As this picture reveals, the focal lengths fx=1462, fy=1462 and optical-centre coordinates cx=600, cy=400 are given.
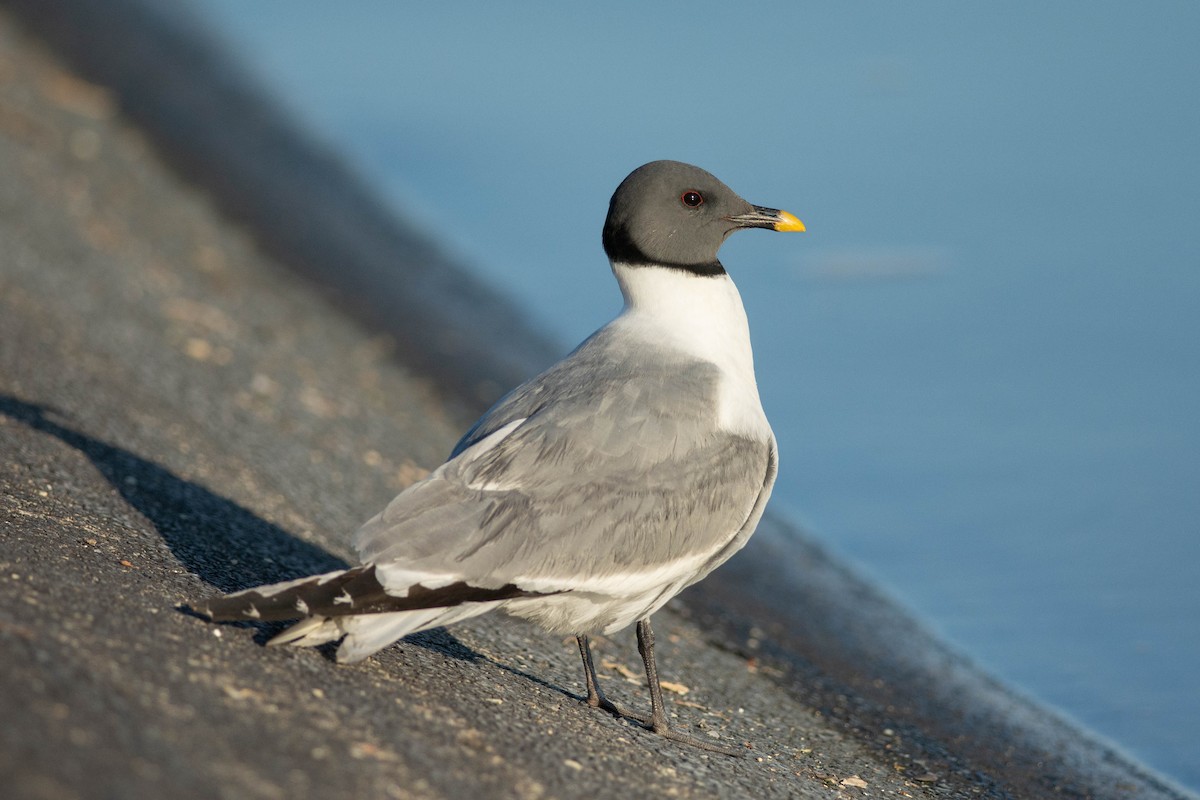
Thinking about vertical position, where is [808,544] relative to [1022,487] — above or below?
below

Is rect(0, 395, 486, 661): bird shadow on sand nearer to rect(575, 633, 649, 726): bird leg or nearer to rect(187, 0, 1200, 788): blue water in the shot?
rect(575, 633, 649, 726): bird leg

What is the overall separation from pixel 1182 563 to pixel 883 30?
11.1m

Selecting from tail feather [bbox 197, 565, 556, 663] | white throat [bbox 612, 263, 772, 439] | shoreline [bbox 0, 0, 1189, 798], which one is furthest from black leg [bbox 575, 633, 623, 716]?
white throat [bbox 612, 263, 772, 439]

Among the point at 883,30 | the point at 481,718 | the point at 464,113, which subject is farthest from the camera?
the point at 883,30

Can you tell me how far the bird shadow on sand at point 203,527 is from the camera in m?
5.65

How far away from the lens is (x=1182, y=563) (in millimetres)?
8359

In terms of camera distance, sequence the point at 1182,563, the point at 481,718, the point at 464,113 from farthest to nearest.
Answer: the point at 464,113
the point at 1182,563
the point at 481,718

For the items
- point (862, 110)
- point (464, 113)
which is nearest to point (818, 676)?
point (862, 110)

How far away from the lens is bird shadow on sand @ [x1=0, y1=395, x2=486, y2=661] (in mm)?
5652

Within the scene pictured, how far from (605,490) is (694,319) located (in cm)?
101

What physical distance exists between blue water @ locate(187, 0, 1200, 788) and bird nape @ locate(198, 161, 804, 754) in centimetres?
297

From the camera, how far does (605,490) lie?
194 inches

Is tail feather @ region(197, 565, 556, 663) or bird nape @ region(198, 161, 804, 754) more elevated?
bird nape @ region(198, 161, 804, 754)

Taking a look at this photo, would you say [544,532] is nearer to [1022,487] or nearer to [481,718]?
[481,718]
